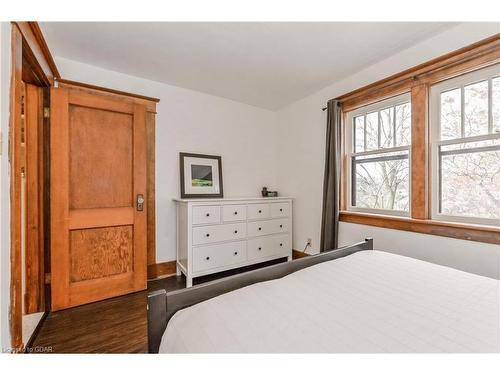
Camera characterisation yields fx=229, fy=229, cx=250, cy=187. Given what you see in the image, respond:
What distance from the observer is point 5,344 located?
117 centimetres

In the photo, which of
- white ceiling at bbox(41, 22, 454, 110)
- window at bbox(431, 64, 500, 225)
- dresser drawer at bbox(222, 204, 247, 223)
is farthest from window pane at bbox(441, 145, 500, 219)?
dresser drawer at bbox(222, 204, 247, 223)

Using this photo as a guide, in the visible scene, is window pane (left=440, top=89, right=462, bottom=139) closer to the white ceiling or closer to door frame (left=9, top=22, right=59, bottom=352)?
the white ceiling

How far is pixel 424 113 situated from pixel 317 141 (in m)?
1.23

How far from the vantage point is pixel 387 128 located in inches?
98.4

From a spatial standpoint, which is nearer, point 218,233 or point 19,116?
point 19,116

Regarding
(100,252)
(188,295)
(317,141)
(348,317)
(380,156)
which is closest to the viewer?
(348,317)

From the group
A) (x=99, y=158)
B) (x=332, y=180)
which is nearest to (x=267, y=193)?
(x=332, y=180)

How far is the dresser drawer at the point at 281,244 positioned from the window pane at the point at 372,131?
5.26 feet

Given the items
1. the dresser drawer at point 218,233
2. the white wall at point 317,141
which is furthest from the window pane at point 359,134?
the dresser drawer at point 218,233

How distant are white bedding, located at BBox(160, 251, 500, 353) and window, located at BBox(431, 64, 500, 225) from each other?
38.2 inches

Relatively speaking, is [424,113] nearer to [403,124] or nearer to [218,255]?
[403,124]

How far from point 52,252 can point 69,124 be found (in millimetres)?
1185
